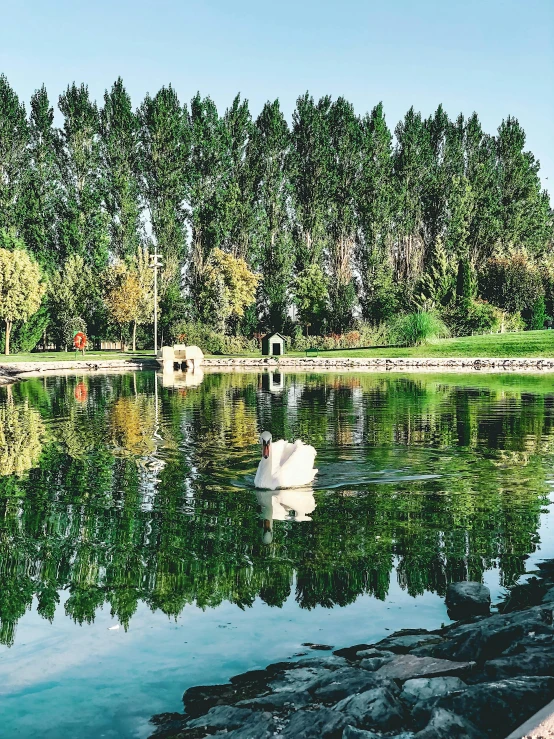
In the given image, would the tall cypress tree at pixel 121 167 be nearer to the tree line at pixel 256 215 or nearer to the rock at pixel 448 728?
the tree line at pixel 256 215

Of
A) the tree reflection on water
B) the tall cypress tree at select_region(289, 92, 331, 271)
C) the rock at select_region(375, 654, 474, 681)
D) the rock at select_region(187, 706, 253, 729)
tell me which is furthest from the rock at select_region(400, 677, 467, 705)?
the tall cypress tree at select_region(289, 92, 331, 271)

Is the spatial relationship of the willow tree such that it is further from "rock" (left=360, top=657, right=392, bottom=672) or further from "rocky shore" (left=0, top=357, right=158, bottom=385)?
"rock" (left=360, top=657, right=392, bottom=672)

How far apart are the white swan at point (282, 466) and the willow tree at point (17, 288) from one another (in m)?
45.3

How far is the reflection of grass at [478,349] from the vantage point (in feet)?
177

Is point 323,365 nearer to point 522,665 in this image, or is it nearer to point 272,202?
point 272,202

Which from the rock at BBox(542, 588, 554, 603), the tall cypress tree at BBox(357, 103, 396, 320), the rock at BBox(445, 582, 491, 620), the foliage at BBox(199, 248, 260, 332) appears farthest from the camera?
the tall cypress tree at BBox(357, 103, 396, 320)

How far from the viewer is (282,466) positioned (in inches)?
487

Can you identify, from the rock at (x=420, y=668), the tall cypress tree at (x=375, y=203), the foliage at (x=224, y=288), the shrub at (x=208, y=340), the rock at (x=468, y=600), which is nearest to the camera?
the rock at (x=420, y=668)

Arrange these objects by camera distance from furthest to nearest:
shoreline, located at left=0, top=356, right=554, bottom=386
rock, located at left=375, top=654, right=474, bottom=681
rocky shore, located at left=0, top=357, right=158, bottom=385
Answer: shoreline, located at left=0, top=356, right=554, bottom=386
rocky shore, located at left=0, top=357, right=158, bottom=385
rock, located at left=375, top=654, right=474, bottom=681

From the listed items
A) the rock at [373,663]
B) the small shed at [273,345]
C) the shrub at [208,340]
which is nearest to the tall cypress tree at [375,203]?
the shrub at [208,340]

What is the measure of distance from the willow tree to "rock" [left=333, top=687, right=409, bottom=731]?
172 feet

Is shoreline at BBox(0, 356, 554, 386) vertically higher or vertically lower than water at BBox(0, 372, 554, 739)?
higher

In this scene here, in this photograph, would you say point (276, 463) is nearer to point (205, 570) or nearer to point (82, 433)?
point (205, 570)

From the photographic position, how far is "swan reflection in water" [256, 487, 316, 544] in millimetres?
10820
